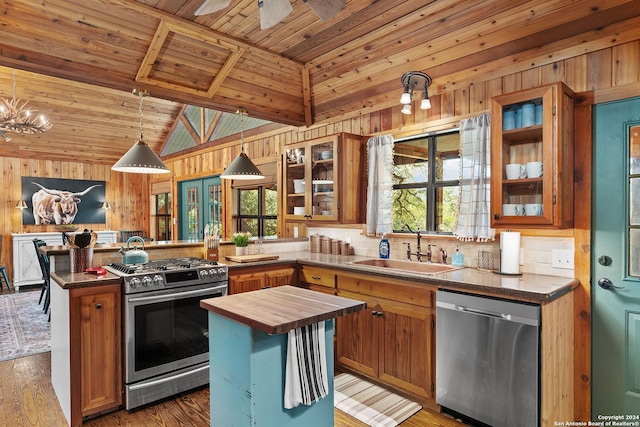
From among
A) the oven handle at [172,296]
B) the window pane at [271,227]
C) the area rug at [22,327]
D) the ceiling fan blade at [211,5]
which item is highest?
the ceiling fan blade at [211,5]

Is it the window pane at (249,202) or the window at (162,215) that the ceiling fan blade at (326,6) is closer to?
the window pane at (249,202)

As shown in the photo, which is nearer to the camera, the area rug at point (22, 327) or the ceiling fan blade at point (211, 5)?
the ceiling fan blade at point (211, 5)

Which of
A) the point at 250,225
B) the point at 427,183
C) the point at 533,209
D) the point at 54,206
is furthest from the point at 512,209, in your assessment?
the point at 54,206

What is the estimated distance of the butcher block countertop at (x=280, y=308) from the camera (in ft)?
5.41

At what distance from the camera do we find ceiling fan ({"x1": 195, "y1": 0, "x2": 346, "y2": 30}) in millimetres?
1840

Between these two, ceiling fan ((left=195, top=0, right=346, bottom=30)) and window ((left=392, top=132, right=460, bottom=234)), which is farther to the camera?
window ((left=392, top=132, right=460, bottom=234))

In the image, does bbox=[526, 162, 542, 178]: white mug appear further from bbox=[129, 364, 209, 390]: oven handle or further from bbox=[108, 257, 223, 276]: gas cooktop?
bbox=[129, 364, 209, 390]: oven handle

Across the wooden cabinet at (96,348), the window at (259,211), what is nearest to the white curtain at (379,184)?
the window at (259,211)

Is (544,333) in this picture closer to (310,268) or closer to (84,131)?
(310,268)

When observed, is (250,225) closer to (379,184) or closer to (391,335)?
(379,184)

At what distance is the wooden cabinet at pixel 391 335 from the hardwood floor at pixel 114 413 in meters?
0.27

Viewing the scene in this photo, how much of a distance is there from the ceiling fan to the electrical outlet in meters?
2.18

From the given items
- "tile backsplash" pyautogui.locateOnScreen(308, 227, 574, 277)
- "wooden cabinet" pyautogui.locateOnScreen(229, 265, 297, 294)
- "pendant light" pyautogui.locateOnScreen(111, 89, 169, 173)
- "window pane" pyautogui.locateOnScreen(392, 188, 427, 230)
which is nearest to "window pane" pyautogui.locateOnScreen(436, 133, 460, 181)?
"window pane" pyautogui.locateOnScreen(392, 188, 427, 230)

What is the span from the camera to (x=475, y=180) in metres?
3.03
